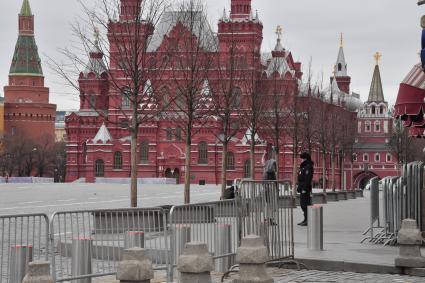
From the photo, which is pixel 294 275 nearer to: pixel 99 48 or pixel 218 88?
pixel 99 48

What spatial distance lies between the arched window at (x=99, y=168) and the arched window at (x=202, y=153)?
10.5m

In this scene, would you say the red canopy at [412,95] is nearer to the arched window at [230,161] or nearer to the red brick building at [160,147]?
the red brick building at [160,147]

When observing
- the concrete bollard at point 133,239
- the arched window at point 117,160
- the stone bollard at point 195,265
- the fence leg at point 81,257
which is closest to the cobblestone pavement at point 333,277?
the concrete bollard at point 133,239

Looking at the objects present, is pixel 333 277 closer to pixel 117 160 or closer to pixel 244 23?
pixel 244 23

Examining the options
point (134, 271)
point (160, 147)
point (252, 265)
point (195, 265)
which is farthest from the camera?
point (160, 147)

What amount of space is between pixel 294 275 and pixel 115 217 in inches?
101

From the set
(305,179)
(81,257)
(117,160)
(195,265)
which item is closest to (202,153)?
(117,160)

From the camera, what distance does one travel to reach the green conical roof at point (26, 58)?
136850 millimetres

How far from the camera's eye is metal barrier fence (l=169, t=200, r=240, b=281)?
11508 mm

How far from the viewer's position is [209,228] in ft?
39.9

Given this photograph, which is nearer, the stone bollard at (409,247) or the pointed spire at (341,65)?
the stone bollard at (409,247)

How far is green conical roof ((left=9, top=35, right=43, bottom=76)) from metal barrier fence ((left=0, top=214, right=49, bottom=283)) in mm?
126428

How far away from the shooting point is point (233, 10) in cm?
9069

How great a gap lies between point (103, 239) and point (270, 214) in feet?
8.30
